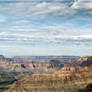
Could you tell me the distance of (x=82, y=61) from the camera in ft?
10.7

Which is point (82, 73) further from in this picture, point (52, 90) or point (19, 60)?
point (19, 60)

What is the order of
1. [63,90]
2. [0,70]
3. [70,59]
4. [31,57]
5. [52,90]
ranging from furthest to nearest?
[70,59] → [31,57] → [0,70] → [52,90] → [63,90]

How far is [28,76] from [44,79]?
0.43 m

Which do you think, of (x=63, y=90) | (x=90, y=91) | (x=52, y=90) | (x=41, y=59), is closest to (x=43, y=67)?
(x=41, y=59)

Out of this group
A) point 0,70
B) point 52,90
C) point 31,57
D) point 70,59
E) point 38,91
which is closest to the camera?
point 38,91

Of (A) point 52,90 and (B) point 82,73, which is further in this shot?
(B) point 82,73

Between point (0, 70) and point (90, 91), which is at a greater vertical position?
point (0, 70)

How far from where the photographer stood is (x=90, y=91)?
1.98m

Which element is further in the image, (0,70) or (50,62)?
(50,62)

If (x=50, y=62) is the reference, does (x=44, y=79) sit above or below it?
below

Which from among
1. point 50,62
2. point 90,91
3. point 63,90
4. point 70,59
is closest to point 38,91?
point 63,90

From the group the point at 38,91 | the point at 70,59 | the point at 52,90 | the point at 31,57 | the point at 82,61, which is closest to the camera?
the point at 38,91

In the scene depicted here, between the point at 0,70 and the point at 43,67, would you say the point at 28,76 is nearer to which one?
the point at 43,67

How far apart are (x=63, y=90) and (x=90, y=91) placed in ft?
1.20
